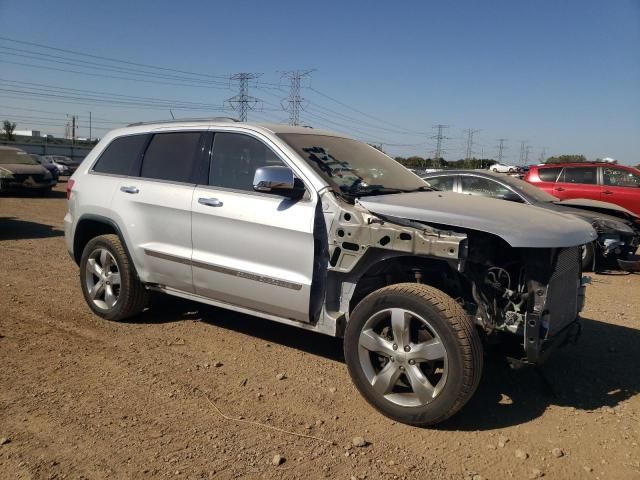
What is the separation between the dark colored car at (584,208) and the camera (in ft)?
26.9

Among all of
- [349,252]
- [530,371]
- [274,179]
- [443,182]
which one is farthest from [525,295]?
[443,182]

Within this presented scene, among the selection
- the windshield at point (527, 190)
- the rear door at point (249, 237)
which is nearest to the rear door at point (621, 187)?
the windshield at point (527, 190)

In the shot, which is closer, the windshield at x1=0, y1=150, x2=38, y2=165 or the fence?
the windshield at x1=0, y1=150, x2=38, y2=165

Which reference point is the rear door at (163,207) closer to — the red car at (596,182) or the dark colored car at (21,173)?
the red car at (596,182)

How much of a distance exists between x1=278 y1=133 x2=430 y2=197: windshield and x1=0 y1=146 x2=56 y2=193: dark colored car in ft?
49.7

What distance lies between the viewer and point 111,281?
504 centimetres

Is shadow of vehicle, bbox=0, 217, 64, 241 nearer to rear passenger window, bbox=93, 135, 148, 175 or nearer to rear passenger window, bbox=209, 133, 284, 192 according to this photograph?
rear passenger window, bbox=93, 135, 148, 175

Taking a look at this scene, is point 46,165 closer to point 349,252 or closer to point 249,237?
point 249,237

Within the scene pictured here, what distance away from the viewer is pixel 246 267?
402 centimetres

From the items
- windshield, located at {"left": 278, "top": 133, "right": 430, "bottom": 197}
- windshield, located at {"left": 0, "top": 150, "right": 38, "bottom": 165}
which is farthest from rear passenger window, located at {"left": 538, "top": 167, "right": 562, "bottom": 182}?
windshield, located at {"left": 0, "top": 150, "right": 38, "bottom": 165}

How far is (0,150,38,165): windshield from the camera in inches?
685

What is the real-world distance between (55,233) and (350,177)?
327 inches

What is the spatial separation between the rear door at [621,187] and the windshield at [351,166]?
27.8 feet

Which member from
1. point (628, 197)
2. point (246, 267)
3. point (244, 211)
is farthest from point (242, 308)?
point (628, 197)
